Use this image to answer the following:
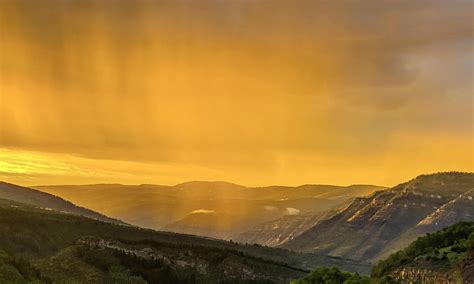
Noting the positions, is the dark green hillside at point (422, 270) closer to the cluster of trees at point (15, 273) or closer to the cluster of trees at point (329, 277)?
the cluster of trees at point (329, 277)

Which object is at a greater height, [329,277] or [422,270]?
[422,270]

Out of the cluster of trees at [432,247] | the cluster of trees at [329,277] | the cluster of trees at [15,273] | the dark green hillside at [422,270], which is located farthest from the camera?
the cluster of trees at [15,273]

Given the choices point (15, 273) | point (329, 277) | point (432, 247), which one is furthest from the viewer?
point (15, 273)

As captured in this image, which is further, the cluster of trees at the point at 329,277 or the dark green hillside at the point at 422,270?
the cluster of trees at the point at 329,277

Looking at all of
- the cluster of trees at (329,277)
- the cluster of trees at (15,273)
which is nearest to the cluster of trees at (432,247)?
the cluster of trees at (329,277)

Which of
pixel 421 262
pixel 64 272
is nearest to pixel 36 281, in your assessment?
pixel 64 272

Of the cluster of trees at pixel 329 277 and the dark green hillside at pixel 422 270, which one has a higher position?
the dark green hillside at pixel 422 270

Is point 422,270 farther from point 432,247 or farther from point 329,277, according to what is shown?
point 432,247

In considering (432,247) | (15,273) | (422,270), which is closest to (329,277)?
(422,270)

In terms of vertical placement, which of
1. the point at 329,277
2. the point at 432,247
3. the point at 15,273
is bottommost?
the point at 15,273

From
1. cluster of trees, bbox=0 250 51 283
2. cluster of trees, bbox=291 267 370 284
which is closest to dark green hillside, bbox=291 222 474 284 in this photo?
cluster of trees, bbox=291 267 370 284

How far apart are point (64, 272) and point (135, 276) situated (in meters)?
26.6

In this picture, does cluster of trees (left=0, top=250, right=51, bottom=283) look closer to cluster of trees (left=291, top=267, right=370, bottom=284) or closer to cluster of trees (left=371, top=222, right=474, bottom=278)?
cluster of trees (left=291, top=267, right=370, bottom=284)

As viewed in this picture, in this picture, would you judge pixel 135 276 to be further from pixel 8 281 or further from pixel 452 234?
pixel 452 234
